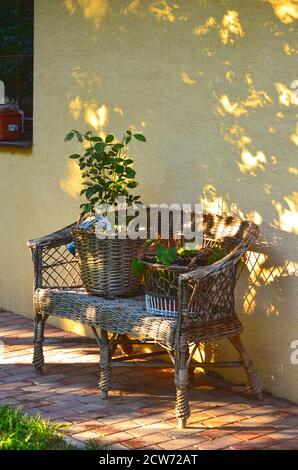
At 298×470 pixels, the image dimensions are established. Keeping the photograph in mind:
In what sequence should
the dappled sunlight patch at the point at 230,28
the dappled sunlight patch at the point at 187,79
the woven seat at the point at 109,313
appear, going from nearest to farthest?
the woven seat at the point at 109,313
the dappled sunlight patch at the point at 230,28
the dappled sunlight patch at the point at 187,79

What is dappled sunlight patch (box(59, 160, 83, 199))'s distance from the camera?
23.5ft

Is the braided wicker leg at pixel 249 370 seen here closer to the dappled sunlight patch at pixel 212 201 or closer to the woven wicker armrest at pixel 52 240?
the dappled sunlight patch at pixel 212 201

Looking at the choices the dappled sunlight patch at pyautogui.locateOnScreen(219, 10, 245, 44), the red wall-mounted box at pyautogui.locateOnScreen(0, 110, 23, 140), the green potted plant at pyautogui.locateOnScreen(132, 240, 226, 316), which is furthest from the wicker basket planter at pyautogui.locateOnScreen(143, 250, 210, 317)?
the red wall-mounted box at pyautogui.locateOnScreen(0, 110, 23, 140)

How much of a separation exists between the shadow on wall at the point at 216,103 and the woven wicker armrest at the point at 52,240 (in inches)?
23.4

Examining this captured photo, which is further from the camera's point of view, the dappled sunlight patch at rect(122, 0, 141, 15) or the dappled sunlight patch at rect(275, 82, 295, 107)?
the dappled sunlight patch at rect(122, 0, 141, 15)

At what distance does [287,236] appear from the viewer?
5738 millimetres

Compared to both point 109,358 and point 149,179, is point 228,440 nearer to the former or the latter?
point 109,358

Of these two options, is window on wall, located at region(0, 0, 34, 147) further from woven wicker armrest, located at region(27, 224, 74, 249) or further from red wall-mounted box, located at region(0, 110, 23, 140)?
woven wicker armrest, located at region(27, 224, 74, 249)

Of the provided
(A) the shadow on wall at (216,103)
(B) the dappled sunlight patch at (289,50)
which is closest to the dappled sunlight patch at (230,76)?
(A) the shadow on wall at (216,103)

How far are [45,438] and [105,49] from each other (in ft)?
9.68

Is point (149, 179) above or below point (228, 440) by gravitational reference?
above

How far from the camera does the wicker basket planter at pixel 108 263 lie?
235 inches

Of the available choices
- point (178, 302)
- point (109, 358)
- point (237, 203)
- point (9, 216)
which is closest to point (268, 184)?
point (237, 203)

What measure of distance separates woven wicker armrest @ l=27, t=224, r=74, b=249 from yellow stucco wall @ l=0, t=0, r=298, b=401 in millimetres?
571
